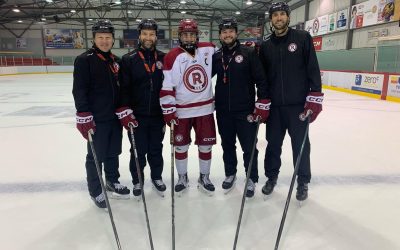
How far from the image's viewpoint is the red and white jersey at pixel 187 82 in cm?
228

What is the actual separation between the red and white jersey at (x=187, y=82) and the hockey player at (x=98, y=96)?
385 mm

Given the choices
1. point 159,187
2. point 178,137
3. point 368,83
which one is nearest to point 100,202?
point 159,187

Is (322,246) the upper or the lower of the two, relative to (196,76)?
lower

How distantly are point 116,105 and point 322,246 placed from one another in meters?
1.67

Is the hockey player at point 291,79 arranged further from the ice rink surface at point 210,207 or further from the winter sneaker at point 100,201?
the winter sneaker at point 100,201

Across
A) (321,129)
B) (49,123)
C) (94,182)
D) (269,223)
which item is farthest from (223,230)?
(49,123)

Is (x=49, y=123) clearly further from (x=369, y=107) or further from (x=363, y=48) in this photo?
(x=363, y=48)

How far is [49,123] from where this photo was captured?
5105mm

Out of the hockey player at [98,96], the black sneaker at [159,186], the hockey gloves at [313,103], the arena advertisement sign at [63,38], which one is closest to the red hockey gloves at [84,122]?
the hockey player at [98,96]

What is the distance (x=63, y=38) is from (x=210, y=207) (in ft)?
79.8

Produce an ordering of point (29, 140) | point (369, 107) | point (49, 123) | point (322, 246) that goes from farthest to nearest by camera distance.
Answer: point (369, 107) → point (49, 123) → point (29, 140) → point (322, 246)

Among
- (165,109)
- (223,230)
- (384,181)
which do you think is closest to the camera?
(223,230)

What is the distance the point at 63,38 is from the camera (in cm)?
2308

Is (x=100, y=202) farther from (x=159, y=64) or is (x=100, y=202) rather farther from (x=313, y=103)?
(x=313, y=103)
